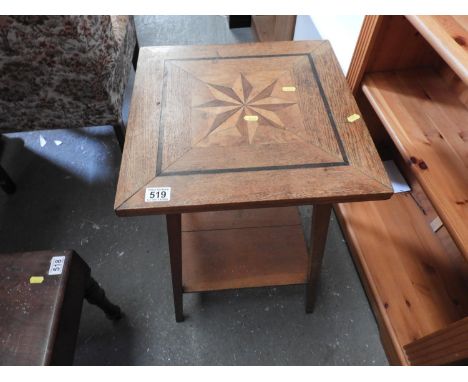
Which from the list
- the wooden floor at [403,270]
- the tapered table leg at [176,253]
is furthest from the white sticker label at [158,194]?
the wooden floor at [403,270]

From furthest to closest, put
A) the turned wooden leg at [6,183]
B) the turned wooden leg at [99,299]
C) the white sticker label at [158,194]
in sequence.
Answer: the turned wooden leg at [6,183] → the turned wooden leg at [99,299] → the white sticker label at [158,194]

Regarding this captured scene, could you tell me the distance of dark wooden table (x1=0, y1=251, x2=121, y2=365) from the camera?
2.29 feet

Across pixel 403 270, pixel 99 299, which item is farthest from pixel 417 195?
pixel 99 299

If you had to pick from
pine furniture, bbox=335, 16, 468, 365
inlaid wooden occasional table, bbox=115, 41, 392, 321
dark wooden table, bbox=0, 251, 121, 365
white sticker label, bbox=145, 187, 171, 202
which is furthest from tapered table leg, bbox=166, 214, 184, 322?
pine furniture, bbox=335, 16, 468, 365

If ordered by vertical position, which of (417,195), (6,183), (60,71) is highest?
(60,71)

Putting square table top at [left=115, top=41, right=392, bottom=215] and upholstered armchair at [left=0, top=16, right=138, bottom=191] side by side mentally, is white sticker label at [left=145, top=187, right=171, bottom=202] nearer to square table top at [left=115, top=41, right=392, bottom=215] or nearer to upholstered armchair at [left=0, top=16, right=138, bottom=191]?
square table top at [left=115, top=41, right=392, bottom=215]

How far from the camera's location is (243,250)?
1.10 metres

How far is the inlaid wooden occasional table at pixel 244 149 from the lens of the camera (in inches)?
26.5

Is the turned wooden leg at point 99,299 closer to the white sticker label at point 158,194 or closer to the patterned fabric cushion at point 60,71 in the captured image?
the white sticker label at point 158,194

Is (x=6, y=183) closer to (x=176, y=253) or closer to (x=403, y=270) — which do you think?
(x=176, y=253)

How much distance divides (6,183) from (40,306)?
2.86 feet

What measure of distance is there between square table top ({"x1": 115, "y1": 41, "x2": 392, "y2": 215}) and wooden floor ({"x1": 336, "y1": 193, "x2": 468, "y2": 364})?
0.54 meters

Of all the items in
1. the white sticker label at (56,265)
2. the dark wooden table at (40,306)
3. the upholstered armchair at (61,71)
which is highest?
the upholstered armchair at (61,71)

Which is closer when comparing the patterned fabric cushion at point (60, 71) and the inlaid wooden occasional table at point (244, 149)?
the inlaid wooden occasional table at point (244, 149)
